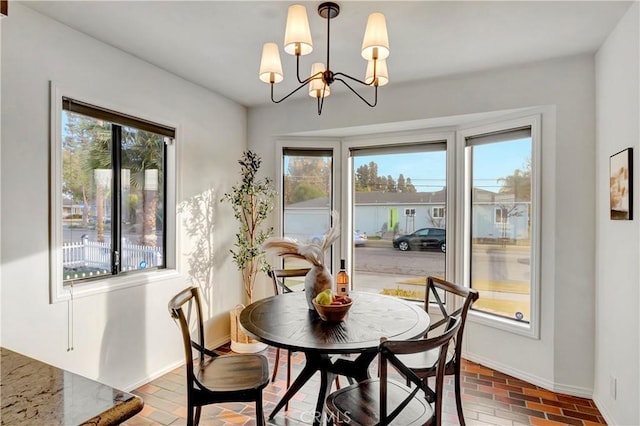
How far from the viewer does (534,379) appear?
2.93 m

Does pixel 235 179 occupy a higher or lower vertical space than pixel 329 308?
higher

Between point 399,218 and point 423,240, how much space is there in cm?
33

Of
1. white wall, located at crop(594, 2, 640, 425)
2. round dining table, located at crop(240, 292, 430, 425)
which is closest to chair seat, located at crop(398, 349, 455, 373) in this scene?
round dining table, located at crop(240, 292, 430, 425)

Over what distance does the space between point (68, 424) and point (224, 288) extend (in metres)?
3.17

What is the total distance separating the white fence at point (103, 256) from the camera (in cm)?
251

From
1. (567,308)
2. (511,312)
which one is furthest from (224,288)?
(567,308)

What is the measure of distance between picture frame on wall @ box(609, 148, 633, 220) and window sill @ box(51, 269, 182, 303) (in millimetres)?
3280

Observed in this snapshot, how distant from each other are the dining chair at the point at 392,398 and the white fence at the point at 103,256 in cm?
197

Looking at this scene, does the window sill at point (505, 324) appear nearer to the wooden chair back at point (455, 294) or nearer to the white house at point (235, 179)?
the white house at point (235, 179)

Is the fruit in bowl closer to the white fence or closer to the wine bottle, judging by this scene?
the wine bottle

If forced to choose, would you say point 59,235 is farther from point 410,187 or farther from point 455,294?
point 410,187

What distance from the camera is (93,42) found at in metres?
2.54

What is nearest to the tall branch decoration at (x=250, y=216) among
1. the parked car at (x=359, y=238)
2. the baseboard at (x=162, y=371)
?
the baseboard at (x=162, y=371)

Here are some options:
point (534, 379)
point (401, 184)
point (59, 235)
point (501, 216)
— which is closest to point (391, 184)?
point (401, 184)
